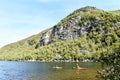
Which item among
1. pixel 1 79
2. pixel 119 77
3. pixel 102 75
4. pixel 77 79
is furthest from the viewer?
pixel 1 79

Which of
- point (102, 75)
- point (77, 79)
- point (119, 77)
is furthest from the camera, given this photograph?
point (77, 79)

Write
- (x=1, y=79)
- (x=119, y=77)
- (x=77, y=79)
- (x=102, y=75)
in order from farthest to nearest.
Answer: (x=1, y=79)
(x=77, y=79)
(x=102, y=75)
(x=119, y=77)

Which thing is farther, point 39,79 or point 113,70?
point 39,79

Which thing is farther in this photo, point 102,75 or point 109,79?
point 102,75

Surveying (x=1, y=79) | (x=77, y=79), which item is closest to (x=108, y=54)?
(x=77, y=79)

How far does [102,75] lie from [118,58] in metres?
2.87

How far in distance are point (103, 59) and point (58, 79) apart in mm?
52814

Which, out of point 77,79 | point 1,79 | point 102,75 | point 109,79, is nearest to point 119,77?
point 109,79

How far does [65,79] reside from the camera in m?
75.9

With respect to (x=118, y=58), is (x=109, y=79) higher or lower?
lower

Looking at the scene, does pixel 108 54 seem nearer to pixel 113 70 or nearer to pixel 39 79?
pixel 113 70

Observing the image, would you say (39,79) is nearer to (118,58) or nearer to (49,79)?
(49,79)

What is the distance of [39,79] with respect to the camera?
78.6 meters

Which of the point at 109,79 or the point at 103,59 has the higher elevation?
the point at 103,59
